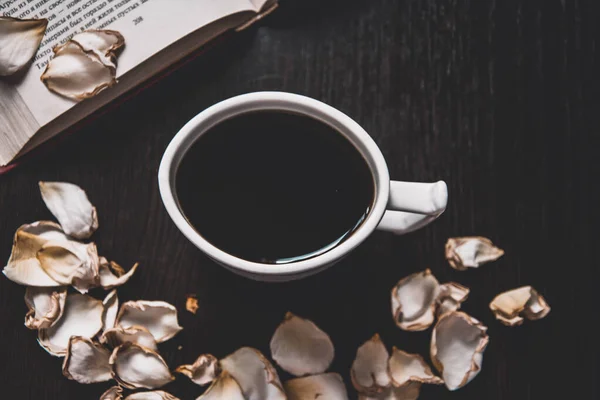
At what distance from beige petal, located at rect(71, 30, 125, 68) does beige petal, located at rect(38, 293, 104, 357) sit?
183 mm

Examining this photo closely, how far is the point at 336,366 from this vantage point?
535 millimetres

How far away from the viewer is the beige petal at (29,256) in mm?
517

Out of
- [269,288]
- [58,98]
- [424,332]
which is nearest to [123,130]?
[58,98]

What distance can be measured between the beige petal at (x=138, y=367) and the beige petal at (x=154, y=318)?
2cm

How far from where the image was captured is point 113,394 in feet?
1.71

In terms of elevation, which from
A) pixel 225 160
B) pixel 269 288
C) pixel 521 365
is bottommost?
pixel 521 365

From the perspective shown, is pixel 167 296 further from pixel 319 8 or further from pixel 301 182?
pixel 319 8

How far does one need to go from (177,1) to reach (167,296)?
0.74 feet

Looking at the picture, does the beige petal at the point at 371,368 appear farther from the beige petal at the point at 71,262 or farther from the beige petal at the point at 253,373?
the beige petal at the point at 71,262

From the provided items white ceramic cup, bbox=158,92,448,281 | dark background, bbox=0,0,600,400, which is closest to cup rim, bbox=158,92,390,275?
white ceramic cup, bbox=158,92,448,281

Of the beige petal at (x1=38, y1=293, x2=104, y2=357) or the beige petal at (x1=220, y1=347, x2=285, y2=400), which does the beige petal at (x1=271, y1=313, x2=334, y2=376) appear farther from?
the beige petal at (x1=38, y1=293, x2=104, y2=357)

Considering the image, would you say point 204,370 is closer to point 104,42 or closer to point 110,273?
point 110,273

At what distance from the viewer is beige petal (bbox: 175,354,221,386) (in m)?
0.52

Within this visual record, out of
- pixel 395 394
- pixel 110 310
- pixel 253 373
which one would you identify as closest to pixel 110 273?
pixel 110 310
